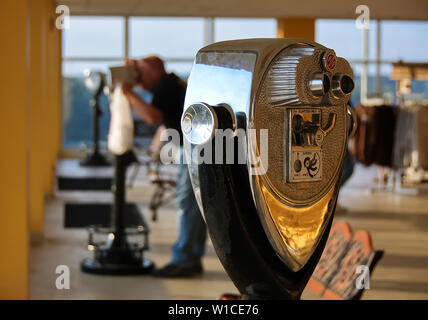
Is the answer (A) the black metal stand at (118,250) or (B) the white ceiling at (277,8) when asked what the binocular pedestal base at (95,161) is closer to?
(A) the black metal stand at (118,250)

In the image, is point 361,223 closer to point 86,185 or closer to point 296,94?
point 86,185

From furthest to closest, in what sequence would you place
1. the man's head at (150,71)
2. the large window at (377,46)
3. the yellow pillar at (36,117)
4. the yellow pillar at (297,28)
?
1. the large window at (377,46)
2. the yellow pillar at (36,117)
3. the man's head at (150,71)
4. the yellow pillar at (297,28)

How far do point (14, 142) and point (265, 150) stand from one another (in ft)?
9.29

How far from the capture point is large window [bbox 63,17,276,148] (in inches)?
662

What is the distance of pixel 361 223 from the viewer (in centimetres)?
753

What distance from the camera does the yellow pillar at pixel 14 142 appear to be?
4066 millimetres

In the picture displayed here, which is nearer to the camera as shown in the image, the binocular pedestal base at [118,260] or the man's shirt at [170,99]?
the man's shirt at [170,99]

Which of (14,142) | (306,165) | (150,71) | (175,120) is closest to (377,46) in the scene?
(150,71)

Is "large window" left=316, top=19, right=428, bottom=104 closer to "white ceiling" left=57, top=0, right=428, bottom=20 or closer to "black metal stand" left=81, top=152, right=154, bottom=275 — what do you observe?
"black metal stand" left=81, top=152, right=154, bottom=275

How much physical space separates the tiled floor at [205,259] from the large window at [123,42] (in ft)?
25.8

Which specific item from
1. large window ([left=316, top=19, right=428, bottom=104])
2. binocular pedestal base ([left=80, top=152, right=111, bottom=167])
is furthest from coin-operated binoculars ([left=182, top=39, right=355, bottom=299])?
large window ([left=316, top=19, right=428, bottom=104])

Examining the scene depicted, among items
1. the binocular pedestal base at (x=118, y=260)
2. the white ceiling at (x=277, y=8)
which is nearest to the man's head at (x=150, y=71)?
the binocular pedestal base at (x=118, y=260)

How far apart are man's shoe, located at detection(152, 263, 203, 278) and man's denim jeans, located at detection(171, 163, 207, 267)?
0.03 m
